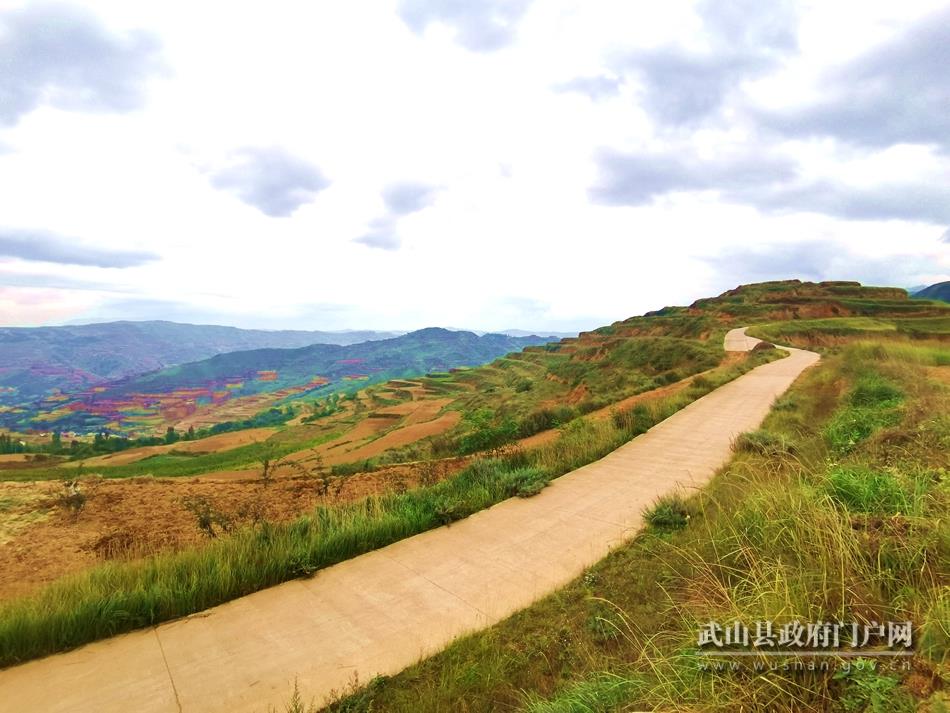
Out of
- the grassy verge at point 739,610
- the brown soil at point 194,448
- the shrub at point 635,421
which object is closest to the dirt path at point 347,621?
the grassy verge at point 739,610

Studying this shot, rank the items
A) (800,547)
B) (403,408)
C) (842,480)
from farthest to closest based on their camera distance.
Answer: (403,408) < (842,480) < (800,547)

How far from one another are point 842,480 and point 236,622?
6226mm

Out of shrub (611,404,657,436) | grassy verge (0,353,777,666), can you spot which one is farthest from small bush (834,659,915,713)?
shrub (611,404,657,436)

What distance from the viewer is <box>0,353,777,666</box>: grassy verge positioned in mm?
3791

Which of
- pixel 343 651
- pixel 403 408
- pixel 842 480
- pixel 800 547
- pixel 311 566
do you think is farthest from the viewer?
pixel 403 408

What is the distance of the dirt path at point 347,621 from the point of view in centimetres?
328

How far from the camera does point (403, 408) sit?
8088 centimetres

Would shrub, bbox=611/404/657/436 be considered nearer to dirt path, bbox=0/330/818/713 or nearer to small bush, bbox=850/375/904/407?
dirt path, bbox=0/330/818/713

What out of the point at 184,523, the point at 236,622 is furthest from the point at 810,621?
the point at 184,523

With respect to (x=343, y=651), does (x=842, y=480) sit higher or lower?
higher

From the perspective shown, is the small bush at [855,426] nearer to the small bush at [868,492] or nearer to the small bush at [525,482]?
the small bush at [868,492]

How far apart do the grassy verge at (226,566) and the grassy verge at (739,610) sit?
7.29 feet

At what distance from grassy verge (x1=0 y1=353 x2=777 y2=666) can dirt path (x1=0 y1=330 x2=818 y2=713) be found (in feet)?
0.55

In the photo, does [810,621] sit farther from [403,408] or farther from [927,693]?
[403,408]
